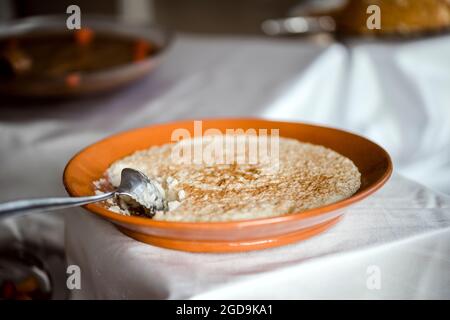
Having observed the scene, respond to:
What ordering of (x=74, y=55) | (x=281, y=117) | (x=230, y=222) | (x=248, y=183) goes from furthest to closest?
(x=74, y=55)
(x=281, y=117)
(x=248, y=183)
(x=230, y=222)

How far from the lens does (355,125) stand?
4.26ft

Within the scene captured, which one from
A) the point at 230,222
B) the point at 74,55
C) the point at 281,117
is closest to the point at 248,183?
the point at 230,222

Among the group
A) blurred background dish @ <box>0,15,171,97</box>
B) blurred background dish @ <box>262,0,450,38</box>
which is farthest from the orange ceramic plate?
blurred background dish @ <box>262,0,450,38</box>

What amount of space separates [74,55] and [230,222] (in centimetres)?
93

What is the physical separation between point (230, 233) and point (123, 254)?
0.14m

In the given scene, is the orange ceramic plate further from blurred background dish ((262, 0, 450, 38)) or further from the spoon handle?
blurred background dish ((262, 0, 450, 38))

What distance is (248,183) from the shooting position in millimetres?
672

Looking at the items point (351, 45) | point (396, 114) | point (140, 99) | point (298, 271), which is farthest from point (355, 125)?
point (298, 271)

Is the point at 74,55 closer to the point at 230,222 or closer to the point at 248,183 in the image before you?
the point at 248,183

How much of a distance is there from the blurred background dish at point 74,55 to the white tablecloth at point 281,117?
0.08 metres

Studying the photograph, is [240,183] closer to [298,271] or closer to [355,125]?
[298,271]

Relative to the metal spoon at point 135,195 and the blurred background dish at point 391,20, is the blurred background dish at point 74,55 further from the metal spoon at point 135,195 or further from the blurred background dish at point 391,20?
the metal spoon at point 135,195

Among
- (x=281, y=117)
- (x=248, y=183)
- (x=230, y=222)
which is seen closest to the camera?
(x=230, y=222)

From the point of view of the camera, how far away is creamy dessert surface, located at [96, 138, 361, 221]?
60cm
